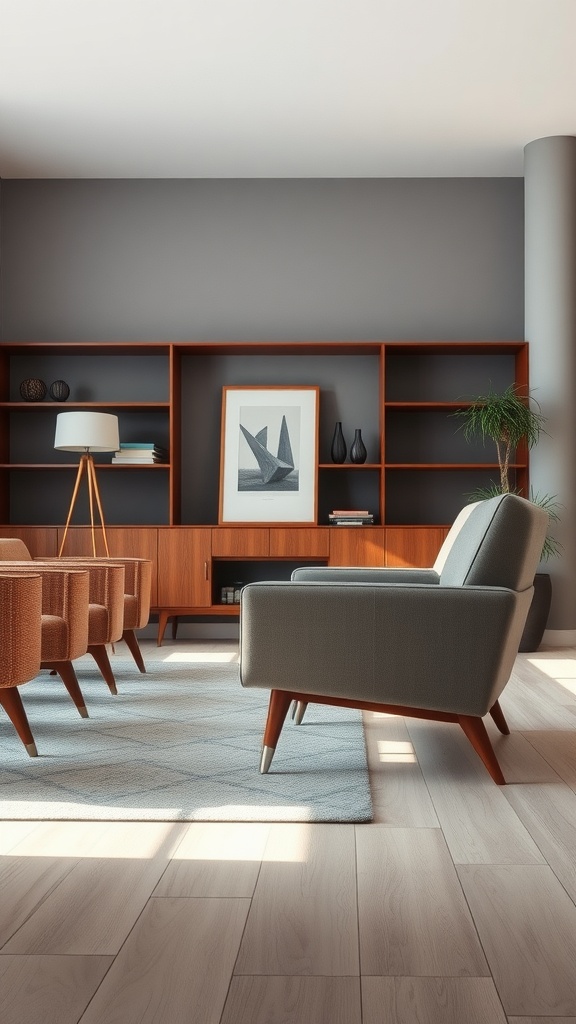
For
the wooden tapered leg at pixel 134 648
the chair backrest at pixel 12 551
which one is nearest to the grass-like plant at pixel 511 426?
the wooden tapered leg at pixel 134 648

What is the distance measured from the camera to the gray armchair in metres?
2.49

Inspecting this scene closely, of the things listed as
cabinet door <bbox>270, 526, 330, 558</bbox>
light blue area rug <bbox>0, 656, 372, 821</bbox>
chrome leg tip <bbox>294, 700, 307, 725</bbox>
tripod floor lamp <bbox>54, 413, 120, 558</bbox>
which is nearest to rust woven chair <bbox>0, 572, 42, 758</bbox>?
light blue area rug <bbox>0, 656, 372, 821</bbox>

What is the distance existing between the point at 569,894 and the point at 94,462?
5.05 m

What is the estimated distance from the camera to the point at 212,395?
6.47m

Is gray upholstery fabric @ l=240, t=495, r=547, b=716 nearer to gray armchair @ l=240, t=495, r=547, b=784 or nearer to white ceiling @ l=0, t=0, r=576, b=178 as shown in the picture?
gray armchair @ l=240, t=495, r=547, b=784

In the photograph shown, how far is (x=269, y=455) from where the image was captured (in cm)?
624

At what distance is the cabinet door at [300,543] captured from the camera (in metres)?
5.90

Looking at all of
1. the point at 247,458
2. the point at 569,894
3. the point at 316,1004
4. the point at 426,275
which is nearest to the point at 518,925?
the point at 569,894

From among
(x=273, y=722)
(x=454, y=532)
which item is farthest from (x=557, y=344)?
(x=273, y=722)

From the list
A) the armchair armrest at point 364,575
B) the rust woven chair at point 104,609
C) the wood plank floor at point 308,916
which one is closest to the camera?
the wood plank floor at point 308,916

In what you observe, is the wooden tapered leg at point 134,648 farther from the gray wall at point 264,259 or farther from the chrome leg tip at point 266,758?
the gray wall at point 264,259

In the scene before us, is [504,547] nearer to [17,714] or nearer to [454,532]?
[454,532]

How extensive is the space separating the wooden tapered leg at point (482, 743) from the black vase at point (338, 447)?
3729mm

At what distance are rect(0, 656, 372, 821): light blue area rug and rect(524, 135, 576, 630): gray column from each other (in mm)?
2685
